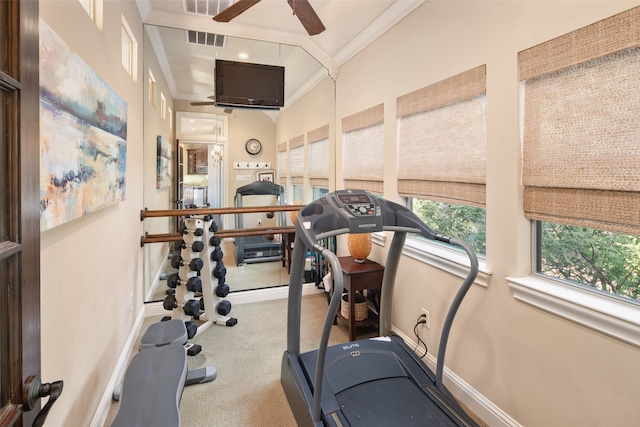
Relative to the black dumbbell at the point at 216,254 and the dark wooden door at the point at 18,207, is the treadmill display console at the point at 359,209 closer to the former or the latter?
the dark wooden door at the point at 18,207

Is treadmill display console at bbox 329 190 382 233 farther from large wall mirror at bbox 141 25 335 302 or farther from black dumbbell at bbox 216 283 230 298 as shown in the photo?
large wall mirror at bbox 141 25 335 302

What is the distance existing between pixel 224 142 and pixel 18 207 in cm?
309

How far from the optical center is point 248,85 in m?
3.40

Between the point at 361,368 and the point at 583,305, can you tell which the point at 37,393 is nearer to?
the point at 361,368

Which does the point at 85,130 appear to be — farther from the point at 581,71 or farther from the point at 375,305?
the point at 375,305

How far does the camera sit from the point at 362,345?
203 cm

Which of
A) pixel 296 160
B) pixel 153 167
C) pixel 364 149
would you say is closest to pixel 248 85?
pixel 296 160

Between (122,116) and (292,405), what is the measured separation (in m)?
2.15

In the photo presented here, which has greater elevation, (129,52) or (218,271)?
(129,52)

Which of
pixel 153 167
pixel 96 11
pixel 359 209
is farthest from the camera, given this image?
pixel 153 167

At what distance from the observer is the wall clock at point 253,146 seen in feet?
12.4

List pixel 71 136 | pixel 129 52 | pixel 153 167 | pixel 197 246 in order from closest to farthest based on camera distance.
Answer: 1. pixel 71 136
2. pixel 129 52
3. pixel 197 246
4. pixel 153 167

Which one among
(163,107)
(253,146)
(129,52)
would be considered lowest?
(253,146)

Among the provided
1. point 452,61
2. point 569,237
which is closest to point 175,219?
point 452,61
